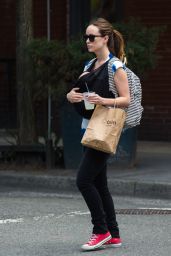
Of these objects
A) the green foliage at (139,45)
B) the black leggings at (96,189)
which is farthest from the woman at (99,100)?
the green foliage at (139,45)

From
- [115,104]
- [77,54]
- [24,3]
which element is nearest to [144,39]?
[77,54]

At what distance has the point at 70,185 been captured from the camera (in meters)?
10.8

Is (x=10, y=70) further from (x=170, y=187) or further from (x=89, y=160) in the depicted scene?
(x=89, y=160)

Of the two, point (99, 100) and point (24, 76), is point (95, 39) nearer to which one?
point (99, 100)

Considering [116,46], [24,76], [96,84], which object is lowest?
[24,76]

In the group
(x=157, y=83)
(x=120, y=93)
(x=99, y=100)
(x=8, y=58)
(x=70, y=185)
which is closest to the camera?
(x=99, y=100)

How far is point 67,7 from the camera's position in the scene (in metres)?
15.4

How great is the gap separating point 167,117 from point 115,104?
27.1ft

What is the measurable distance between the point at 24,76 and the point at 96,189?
5037 millimetres

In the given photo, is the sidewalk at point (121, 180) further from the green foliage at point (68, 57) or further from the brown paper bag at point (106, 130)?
the brown paper bag at point (106, 130)

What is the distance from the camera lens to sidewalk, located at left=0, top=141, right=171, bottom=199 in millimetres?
10445

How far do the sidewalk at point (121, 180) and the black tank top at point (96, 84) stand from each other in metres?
3.69

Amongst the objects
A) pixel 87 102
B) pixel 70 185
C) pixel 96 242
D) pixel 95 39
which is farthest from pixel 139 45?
pixel 96 242

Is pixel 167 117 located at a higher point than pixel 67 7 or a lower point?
lower
